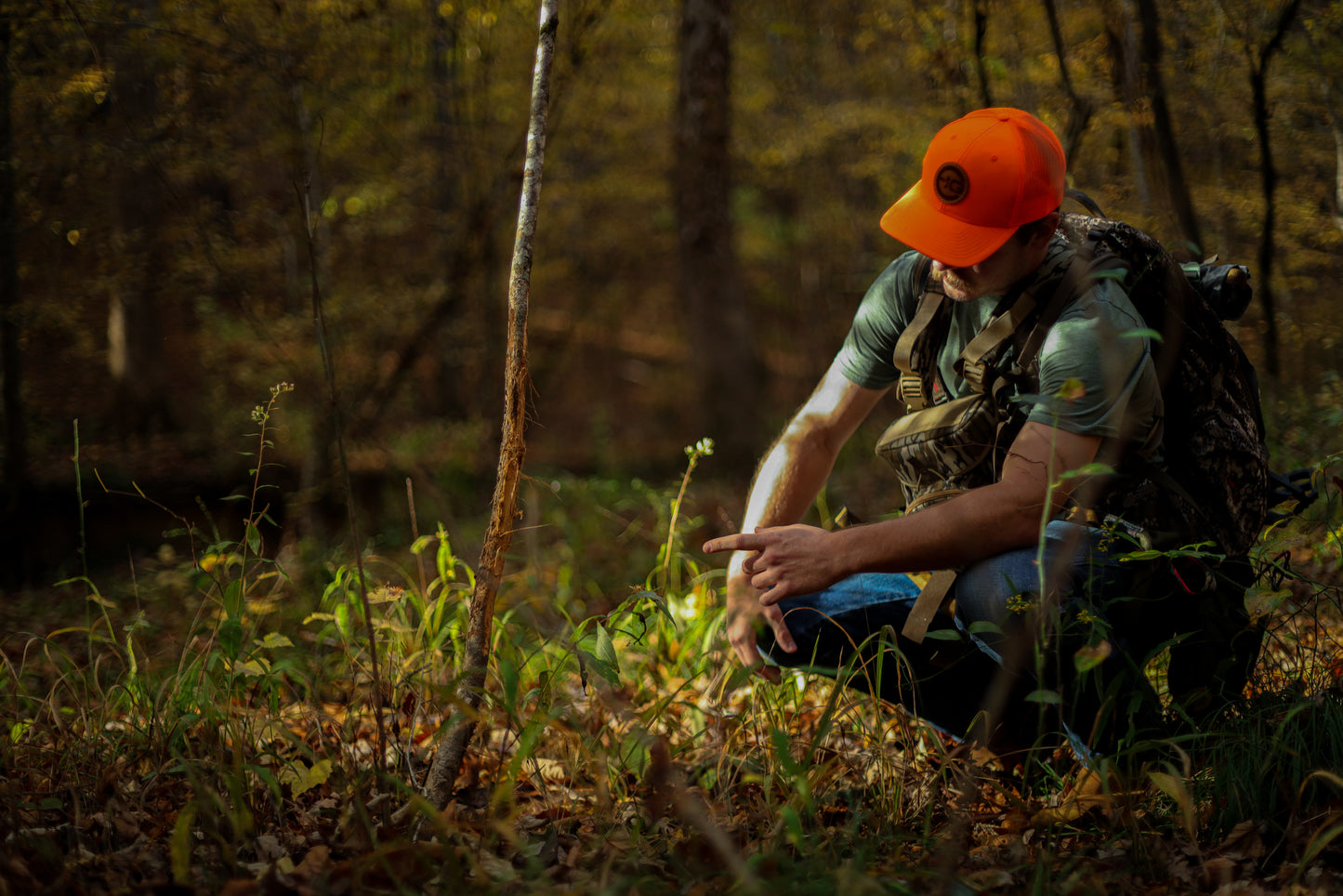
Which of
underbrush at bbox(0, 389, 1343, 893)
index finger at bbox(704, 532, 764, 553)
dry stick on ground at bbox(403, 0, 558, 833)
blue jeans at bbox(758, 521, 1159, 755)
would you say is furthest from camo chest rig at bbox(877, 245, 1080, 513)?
dry stick on ground at bbox(403, 0, 558, 833)

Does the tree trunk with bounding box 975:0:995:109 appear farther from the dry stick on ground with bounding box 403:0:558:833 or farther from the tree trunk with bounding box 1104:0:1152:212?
the dry stick on ground with bounding box 403:0:558:833

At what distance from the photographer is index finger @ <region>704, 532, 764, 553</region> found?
6.25 ft

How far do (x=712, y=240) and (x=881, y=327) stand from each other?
202 inches

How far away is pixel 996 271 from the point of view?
2066 millimetres

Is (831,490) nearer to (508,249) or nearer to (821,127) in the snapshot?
(821,127)

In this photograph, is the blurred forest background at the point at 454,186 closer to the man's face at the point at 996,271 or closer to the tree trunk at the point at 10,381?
the tree trunk at the point at 10,381

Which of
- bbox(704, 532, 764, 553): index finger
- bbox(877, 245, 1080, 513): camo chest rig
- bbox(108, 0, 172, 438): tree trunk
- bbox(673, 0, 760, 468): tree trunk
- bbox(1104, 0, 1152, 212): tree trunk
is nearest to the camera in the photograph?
bbox(704, 532, 764, 553): index finger

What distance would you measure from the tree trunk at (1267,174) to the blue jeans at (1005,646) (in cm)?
302

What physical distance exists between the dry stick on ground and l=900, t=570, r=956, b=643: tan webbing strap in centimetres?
96

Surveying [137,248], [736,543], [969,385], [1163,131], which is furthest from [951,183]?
[137,248]

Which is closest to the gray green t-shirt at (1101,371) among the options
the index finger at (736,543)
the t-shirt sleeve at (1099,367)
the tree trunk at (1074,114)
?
the t-shirt sleeve at (1099,367)

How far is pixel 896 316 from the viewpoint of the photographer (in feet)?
7.68

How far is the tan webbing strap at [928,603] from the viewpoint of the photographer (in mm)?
2025

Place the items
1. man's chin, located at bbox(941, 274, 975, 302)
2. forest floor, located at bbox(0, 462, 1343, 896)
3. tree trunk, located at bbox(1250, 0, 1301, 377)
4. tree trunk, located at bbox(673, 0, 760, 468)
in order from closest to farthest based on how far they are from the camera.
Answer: forest floor, located at bbox(0, 462, 1343, 896) → man's chin, located at bbox(941, 274, 975, 302) → tree trunk, located at bbox(1250, 0, 1301, 377) → tree trunk, located at bbox(673, 0, 760, 468)
